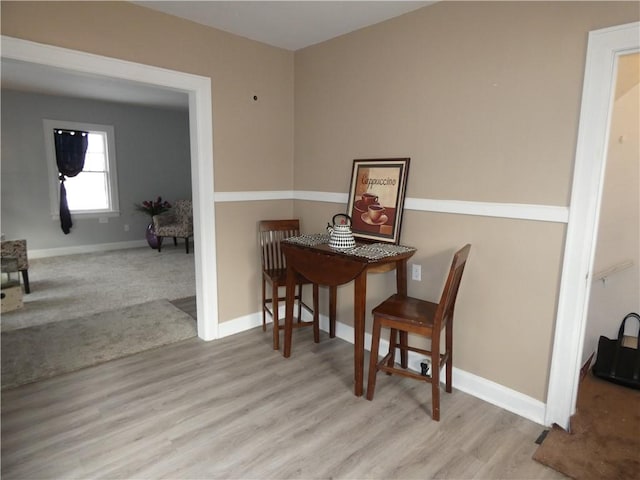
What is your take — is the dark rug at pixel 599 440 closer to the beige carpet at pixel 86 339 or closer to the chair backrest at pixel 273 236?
the chair backrest at pixel 273 236

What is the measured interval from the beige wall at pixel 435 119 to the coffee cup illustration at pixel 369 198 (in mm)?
247

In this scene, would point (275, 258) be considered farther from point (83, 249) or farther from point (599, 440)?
point (83, 249)

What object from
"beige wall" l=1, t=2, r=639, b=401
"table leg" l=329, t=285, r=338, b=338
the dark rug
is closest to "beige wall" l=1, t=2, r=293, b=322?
"beige wall" l=1, t=2, r=639, b=401

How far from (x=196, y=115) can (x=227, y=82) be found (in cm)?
36

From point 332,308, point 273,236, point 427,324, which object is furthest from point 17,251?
point 427,324

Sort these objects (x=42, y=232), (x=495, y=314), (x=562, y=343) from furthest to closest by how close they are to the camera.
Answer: (x=42, y=232), (x=495, y=314), (x=562, y=343)

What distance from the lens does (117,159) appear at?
6.25 m

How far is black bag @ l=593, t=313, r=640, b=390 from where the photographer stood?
7.91 ft

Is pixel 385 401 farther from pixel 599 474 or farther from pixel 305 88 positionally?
pixel 305 88

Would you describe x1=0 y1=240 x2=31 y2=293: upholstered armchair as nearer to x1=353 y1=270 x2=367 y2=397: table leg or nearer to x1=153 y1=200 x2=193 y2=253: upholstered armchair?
x1=153 y1=200 x2=193 y2=253: upholstered armchair

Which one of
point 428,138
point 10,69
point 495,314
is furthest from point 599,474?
point 10,69

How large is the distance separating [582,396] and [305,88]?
2.84 m

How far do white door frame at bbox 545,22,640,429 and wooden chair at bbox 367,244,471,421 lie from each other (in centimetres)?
50

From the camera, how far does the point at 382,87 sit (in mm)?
2600
